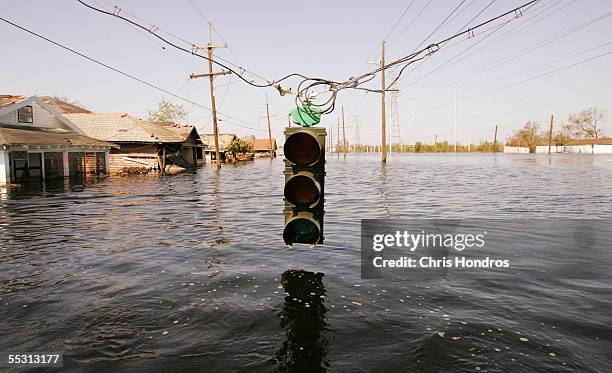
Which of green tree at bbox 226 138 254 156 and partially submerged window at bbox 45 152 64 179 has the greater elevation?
green tree at bbox 226 138 254 156

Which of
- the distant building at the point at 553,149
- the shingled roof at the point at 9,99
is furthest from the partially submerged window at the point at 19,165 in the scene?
the distant building at the point at 553,149

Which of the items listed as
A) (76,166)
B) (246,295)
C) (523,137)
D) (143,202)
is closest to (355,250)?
(246,295)

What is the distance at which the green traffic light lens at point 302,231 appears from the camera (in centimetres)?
387

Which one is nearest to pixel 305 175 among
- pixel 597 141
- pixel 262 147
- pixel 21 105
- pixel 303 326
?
pixel 303 326

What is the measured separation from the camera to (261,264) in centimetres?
764

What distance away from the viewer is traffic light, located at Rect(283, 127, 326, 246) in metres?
3.76

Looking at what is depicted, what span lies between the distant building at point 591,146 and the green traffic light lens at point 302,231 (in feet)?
433

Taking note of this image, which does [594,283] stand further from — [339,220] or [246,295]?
[339,220]

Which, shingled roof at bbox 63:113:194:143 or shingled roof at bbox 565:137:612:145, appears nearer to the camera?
shingled roof at bbox 63:113:194:143

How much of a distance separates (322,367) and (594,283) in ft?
16.9

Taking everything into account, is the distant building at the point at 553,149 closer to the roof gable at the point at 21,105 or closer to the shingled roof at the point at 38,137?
the shingled roof at the point at 38,137

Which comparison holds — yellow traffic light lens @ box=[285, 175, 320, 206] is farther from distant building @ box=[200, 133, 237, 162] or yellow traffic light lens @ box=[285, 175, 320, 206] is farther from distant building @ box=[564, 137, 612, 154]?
distant building @ box=[564, 137, 612, 154]

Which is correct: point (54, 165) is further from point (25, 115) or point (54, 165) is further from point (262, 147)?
point (262, 147)

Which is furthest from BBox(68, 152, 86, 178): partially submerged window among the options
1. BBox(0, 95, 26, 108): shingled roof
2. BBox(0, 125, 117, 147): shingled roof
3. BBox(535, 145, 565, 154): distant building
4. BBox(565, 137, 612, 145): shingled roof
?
BBox(535, 145, 565, 154): distant building
